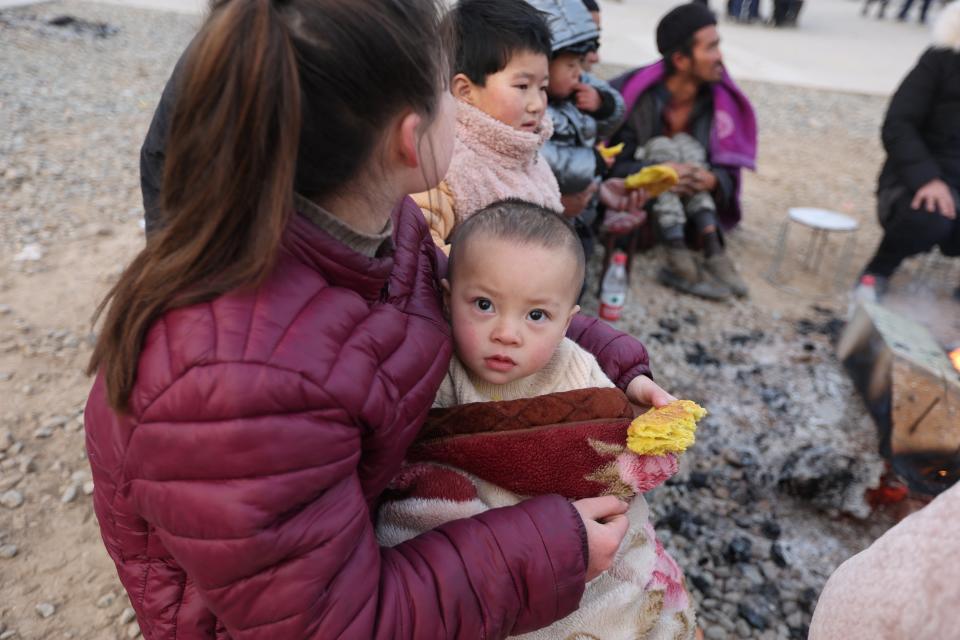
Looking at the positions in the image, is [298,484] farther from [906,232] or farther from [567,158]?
[906,232]

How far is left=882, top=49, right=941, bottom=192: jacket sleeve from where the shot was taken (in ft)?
18.4

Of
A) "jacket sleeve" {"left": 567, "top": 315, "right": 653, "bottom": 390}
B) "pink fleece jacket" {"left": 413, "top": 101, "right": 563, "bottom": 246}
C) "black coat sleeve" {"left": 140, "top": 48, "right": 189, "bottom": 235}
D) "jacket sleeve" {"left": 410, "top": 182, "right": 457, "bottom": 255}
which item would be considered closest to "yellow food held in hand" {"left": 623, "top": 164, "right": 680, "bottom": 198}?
"pink fleece jacket" {"left": 413, "top": 101, "right": 563, "bottom": 246}

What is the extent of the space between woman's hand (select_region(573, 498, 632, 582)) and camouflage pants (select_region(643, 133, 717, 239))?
4838 millimetres

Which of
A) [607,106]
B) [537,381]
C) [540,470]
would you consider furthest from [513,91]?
[607,106]

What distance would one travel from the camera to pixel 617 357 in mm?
2102

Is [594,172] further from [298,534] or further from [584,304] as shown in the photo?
[298,534]

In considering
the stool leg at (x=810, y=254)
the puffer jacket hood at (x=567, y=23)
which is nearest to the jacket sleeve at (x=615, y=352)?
the puffer jacket hood at (x=567, y=23)

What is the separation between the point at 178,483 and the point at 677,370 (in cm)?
417

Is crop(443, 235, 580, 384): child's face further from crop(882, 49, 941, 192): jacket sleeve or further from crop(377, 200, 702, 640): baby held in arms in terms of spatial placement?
crop(882, 49, 941, 192): jacket sleeve

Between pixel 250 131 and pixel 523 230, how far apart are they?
2.92 feet

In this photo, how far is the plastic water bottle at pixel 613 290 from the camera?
4895mm

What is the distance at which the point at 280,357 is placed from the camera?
43.0 inches

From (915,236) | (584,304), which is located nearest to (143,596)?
(584,304)

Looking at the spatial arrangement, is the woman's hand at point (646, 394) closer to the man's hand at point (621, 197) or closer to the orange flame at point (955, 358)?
the orange flame at point (955, 358)
